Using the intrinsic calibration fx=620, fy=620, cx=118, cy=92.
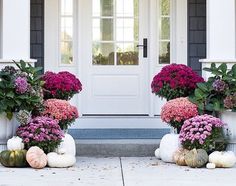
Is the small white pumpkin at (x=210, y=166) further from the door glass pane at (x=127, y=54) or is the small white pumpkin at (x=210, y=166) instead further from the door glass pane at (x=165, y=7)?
the door glass pane at (x=165, y=7)

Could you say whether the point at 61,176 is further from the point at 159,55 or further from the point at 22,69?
the point at 159,55

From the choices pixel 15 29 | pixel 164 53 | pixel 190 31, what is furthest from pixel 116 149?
pixel 190 31

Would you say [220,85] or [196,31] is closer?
[220,85]

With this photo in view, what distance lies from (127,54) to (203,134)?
275 cm

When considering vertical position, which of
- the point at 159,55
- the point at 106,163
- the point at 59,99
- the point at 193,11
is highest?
the point at 193,11

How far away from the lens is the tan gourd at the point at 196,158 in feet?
23.0

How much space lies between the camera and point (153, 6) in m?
9.50

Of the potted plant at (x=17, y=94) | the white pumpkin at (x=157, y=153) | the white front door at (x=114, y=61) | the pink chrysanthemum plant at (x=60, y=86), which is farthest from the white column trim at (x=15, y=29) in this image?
the white pumpkin at (x=157, y=153)

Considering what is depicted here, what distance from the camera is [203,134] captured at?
7.16 metres

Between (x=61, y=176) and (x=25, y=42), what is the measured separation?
2097 mm

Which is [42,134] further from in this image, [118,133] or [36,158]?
[118,133]

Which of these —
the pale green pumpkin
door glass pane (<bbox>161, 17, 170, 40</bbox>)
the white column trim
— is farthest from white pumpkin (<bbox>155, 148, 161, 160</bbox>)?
door glass pane (<bbox>161, 17, 170, 40</bbox>)

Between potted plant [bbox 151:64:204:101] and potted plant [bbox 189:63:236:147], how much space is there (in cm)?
17

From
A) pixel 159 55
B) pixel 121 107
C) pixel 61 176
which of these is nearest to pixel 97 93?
pixel 121 107
